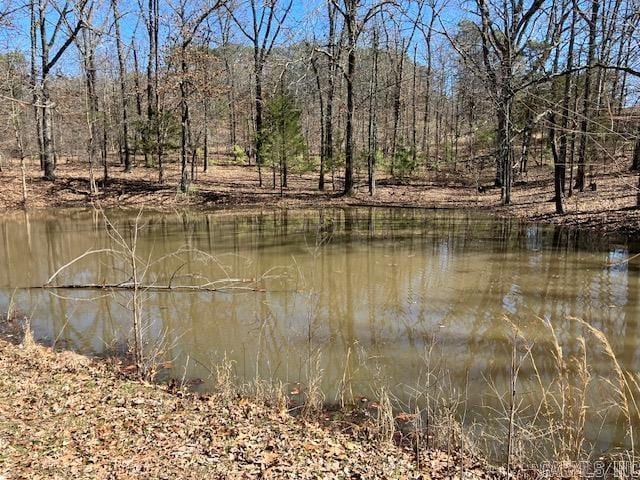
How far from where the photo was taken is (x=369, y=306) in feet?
26.7

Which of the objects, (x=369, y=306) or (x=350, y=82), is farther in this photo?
(x=350, y=82)

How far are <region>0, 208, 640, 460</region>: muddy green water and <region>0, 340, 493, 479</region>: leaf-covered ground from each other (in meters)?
0.58

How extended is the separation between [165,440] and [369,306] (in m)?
4.77

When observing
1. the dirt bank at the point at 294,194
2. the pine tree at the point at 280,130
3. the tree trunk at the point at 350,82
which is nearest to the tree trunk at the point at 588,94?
the dirt bank at the point at 294,194

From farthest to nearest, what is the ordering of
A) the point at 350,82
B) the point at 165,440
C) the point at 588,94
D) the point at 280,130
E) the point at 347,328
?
the point at 280,130
the point at 350,82
the point at 588,94
the point at 347,328
the point at 165,440

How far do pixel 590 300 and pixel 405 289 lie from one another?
3182 millimetres

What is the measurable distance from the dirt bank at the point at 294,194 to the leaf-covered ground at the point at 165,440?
14.0m

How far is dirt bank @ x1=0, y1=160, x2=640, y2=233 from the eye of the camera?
61.8 ft

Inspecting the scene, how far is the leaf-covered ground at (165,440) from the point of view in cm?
350

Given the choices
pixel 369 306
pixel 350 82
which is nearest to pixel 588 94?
pixel 350 82

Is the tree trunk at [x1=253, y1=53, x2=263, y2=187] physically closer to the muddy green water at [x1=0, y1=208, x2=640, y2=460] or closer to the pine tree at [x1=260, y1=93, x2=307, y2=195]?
the pine tree at [x1=260, y1=93, x2=307, y2=195]

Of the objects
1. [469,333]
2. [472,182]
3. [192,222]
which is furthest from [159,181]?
[469,333]

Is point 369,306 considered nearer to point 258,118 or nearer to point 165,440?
point 165,440

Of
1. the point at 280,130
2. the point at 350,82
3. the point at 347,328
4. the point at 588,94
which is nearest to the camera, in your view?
the point at 347,328
